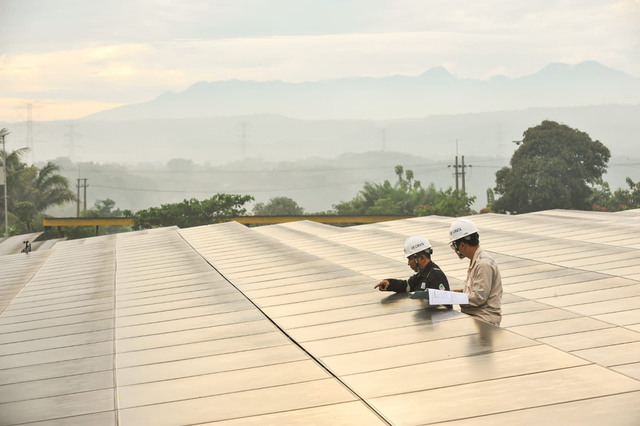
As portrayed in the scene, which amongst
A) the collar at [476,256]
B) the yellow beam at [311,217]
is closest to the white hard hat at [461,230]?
the collar at [476,256]

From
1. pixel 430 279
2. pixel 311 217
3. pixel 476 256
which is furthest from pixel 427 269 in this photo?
pixel 311 217

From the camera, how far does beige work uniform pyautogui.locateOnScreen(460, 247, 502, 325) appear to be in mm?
6539

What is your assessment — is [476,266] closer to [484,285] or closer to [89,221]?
[484,285]

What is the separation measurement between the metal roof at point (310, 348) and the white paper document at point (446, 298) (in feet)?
1.30

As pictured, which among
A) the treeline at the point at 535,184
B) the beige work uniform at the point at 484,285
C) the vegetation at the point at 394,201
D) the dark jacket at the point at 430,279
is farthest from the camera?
the vegetation at the point at 394,201

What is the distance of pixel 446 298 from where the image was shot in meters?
6.80

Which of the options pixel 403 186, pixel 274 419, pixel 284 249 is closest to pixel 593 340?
pixel 274 419

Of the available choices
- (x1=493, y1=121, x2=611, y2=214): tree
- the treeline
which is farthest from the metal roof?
(x1=493, y1=121, x2=611, y2=214): tree

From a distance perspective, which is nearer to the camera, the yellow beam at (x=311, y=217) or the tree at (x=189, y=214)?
the tree at (x=189, y=214)

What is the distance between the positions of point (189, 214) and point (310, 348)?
48.6 m

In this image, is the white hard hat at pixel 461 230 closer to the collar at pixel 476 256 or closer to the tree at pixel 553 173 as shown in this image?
the collar at pixel 476 256

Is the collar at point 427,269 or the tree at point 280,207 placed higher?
the tree at point 280,207

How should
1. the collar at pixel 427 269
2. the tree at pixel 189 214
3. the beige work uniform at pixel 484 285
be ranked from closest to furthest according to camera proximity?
the beige work uniform at pixel 484 285 → the collar at pixel 427 269 → the tree at pixel 189 214

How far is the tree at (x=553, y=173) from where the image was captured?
209ft
